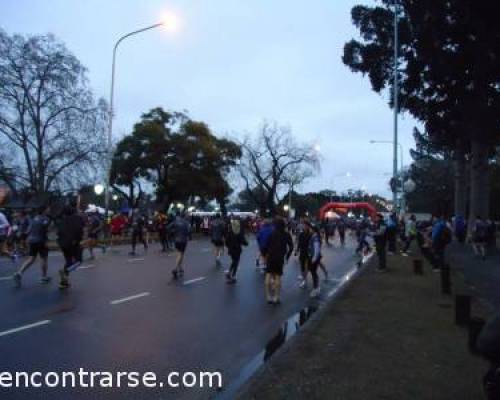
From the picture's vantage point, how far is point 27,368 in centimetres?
600

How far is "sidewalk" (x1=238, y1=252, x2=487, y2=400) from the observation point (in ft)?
17.3

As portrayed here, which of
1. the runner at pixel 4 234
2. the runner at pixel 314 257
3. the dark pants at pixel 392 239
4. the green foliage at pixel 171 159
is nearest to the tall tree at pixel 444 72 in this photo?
the dark pants at pixel 392 239

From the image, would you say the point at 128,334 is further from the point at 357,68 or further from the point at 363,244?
the point at 357,68

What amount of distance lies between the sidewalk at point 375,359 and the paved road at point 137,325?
695 mm

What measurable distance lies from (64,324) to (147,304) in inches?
89.9

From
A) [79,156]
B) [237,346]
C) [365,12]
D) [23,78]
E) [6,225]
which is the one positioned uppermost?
[365,12]

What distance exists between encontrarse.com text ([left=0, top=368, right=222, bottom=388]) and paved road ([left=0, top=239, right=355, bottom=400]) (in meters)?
0.13

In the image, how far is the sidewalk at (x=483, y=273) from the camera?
12852 millimetres

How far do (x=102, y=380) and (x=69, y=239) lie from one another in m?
6.99

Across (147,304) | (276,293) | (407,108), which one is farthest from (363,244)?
(147,304)

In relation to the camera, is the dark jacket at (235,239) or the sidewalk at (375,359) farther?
the dark jacket at (235,239)

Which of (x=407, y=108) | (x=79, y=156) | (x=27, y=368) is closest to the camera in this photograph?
(x=27, y=368)

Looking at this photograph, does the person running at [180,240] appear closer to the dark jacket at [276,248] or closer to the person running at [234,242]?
the person running at [234,242]

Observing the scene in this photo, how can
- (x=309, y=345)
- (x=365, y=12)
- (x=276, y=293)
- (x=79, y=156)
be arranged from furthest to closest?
(x=79, y=156) < (x=365, y=12) < (x=276, y=293) < (x=309, y=345)
